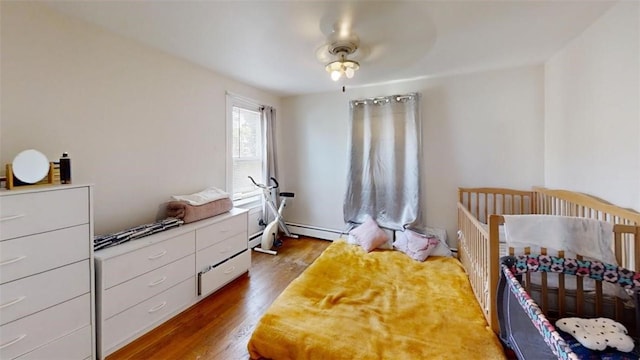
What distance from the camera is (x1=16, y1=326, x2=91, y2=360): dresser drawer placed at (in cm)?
134

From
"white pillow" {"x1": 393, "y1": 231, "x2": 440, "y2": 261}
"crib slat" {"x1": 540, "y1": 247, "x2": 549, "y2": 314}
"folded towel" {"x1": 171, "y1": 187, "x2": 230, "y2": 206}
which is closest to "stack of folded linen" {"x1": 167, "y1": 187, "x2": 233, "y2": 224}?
"folded towel" {"x1": 171, "y1": 187, "x2": 230, "y2": 206}

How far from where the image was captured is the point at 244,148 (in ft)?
11.6

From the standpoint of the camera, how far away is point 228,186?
10.3ft

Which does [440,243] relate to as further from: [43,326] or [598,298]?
[43,326]

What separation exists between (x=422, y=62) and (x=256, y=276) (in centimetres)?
286

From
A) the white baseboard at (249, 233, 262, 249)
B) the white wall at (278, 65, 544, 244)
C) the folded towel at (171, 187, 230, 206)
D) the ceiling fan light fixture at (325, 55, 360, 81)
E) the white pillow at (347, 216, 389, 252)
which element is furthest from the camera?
the white baseboard at (249, 233, 262, 249)

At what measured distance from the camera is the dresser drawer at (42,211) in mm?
1232

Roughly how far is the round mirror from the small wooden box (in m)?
0.02

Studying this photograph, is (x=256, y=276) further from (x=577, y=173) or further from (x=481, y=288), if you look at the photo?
(x=577, y=173)

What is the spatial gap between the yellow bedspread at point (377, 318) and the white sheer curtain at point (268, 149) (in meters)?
1.59

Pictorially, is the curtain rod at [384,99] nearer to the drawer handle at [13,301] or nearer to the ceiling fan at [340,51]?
the ceiling fan at [340,51]

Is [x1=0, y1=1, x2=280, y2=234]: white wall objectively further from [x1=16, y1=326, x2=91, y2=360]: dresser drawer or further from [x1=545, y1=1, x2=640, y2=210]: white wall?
[x1=545, y1=1, x2=640, y2=210]: white wall

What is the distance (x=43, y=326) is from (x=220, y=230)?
126 cm

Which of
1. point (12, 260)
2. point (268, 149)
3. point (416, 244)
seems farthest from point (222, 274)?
point (416, 244)
